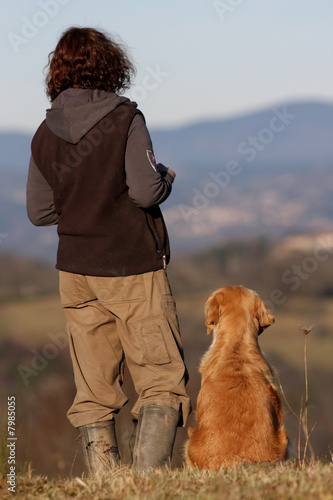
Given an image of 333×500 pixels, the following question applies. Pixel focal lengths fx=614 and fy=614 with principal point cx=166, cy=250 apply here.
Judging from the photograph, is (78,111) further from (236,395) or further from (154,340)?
(236,395)

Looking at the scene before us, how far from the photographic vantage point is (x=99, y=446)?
12.3 feet

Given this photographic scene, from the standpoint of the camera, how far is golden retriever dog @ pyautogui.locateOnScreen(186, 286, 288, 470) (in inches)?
132

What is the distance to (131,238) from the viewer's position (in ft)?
11.7

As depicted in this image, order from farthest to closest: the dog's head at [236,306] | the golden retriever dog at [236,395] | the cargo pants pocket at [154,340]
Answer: the dog's head at [236,306] < the cargo pants pocket at [154,340] < the golden retriever dog at [236,395]

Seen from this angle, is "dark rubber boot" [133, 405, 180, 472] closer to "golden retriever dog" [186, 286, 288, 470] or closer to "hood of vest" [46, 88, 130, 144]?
"golden retriever dog" [186, 286, 288, 470]

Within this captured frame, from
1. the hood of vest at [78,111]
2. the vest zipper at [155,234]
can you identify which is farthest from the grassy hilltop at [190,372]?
the hood of vest at [78,111]

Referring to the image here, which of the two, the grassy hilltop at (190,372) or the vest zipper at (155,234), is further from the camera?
the vest zipper at (155,234)

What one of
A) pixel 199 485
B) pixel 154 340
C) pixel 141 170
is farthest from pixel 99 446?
pixel 141 170

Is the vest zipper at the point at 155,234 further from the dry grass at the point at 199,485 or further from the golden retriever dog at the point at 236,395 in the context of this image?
the dry grass at the point at 199,485

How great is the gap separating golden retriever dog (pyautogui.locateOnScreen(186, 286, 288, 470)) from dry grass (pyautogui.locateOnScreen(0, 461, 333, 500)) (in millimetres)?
162

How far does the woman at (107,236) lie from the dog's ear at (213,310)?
1.12 feet

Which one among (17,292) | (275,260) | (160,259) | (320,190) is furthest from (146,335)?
(320,190)

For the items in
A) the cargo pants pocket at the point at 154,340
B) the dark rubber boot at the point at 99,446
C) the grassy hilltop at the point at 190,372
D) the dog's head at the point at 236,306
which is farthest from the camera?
the dog's head at the point at 236,306

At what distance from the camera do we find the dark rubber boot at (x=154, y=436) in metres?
3.58
